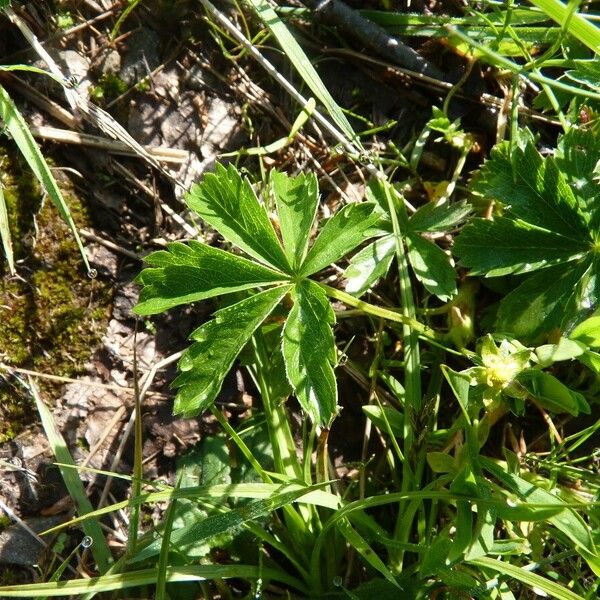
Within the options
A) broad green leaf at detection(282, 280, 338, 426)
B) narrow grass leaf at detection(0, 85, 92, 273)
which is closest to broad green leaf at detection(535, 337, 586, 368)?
broad green leaf at detection(282, 280, 338, 426)

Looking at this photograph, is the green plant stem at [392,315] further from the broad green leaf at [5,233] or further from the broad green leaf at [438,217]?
the broad green leaf at [5,233]

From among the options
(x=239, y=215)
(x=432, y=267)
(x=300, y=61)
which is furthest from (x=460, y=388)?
(x=300, y=61)

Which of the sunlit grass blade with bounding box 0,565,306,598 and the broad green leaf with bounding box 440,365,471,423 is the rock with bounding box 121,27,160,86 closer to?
the broad green leaf with bounding box 440,365,471,423

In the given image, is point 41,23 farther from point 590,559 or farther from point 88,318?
point 590,559

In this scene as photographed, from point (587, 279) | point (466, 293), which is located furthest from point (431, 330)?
point (587, 279)

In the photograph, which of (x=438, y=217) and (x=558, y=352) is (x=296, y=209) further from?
(x=558, y=352)

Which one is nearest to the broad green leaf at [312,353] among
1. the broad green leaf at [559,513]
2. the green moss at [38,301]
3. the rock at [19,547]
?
the broad green leaf at [559,513]
